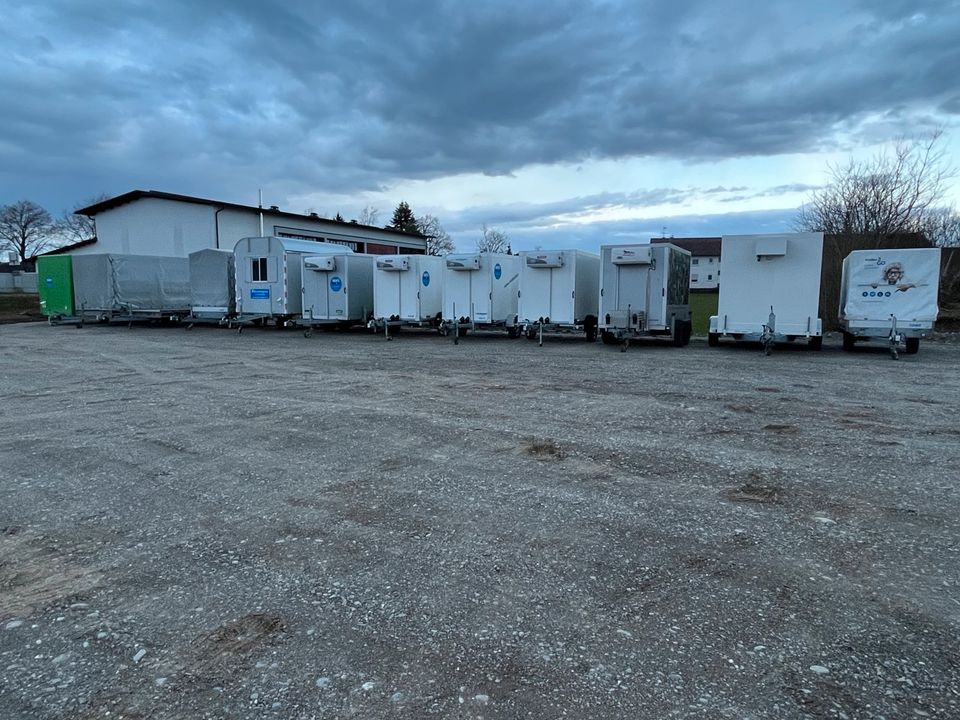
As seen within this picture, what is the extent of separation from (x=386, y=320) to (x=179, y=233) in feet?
71.2

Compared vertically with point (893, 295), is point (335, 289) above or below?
above

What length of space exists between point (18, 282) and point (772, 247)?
3016 inches

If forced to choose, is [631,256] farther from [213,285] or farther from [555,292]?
[213,285]

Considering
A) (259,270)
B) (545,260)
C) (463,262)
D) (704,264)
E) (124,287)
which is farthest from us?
(704,264)

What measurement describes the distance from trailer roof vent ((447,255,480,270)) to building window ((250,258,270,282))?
7652 millimetres

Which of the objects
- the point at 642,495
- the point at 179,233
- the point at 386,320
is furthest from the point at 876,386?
the point at 179,233

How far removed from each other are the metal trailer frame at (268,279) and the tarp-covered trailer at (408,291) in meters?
2.57

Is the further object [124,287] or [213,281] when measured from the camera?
Answer: [124,287]

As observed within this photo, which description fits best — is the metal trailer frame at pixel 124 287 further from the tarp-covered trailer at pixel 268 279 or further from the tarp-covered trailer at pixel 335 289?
the tarp-covered trailer at pixel 335 289

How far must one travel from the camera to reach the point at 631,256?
644 inches

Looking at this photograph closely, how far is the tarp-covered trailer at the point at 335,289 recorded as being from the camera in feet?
70.3

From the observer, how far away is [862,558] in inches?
149

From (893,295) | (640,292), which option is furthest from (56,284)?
(893,295)

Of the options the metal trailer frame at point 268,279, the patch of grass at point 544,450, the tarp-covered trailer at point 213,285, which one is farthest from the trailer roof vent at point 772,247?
the tarp-covered trailer at point 213,285
